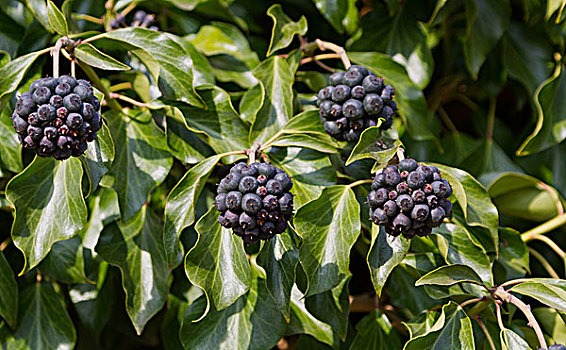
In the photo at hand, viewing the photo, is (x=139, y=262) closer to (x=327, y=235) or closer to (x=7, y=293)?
(x=7, y=293)

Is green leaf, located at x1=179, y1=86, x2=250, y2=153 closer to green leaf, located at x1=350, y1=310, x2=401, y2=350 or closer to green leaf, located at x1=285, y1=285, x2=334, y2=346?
green leaf, located at x1=285, y1=285, x2=334, y2=346

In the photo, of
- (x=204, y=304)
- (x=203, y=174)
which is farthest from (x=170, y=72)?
(x=204, y=304)

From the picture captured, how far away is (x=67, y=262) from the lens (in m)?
1.29

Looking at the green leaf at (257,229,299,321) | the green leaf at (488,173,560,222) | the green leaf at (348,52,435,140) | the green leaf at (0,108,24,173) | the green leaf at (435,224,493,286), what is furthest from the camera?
the green leaf at (488,173,560,222)

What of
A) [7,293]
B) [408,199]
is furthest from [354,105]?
[7,293]

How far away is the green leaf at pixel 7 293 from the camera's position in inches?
49.1

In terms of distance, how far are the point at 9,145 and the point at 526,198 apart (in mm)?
1213

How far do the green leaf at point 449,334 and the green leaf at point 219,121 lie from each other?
487 millimetres

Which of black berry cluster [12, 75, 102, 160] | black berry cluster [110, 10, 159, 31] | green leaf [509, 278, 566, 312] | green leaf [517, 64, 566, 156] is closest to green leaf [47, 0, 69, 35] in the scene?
black berry cluster [12, 75, 102, 160]

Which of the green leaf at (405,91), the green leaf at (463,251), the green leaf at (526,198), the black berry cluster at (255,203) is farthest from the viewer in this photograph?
the green leaf at (526,198)

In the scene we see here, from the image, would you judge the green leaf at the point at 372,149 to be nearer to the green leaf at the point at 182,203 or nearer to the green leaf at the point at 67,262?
the green leaf at the point at 182,203

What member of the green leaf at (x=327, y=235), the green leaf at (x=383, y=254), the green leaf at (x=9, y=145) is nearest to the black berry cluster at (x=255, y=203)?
the green leaf at (x=327, y=235)

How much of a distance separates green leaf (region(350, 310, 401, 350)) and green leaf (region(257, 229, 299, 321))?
12.8 inches

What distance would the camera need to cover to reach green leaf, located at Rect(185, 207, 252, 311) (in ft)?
3.25
